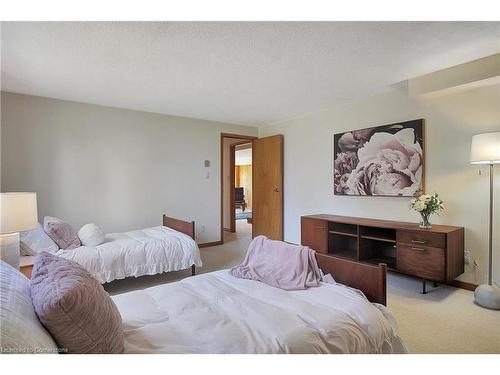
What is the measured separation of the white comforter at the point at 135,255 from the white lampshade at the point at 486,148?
2861 millimetres

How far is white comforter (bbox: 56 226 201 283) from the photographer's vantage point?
2625 millimetres

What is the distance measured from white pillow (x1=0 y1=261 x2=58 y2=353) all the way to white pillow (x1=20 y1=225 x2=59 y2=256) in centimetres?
183

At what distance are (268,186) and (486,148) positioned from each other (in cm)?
320

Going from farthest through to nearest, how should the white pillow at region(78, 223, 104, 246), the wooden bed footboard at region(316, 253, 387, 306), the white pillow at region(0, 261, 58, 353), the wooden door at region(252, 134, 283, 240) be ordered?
1. the wooden door at region(252, 134, 283, 240)
2. the white pillow at region(78, 223, 104, 246)
3. the wooden bed footboard at region(316, 253, 387, 306)
4. the white pillow at region(0, 261, 58, 353)

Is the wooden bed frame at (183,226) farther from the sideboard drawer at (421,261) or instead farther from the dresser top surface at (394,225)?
the sideboard drawer at (421,261)

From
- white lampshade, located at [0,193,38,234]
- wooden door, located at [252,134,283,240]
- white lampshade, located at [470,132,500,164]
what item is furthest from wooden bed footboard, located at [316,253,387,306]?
wooden door, located at [252,134,283,240]

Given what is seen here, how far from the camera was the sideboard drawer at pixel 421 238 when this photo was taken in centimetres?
261

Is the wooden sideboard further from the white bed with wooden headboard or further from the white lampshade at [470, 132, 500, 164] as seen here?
the white bed with wooden headboard

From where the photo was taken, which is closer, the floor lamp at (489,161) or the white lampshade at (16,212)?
the white lampshade at (16,212)

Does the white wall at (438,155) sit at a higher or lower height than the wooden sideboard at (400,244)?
higher

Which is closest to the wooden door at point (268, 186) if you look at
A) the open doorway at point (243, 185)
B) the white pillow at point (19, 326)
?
the open doorway at point (243, 185)

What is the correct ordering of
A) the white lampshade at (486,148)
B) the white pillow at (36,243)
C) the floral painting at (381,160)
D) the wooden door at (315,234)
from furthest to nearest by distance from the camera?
1. the wooden door at (315,234)
2. the floral painting at (381,160)
3. the white pillow at (36,243)
4. the white lampshade at (486,148)

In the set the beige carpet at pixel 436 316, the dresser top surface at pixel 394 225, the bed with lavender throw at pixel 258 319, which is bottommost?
the beige carpet at pixel 436 316
